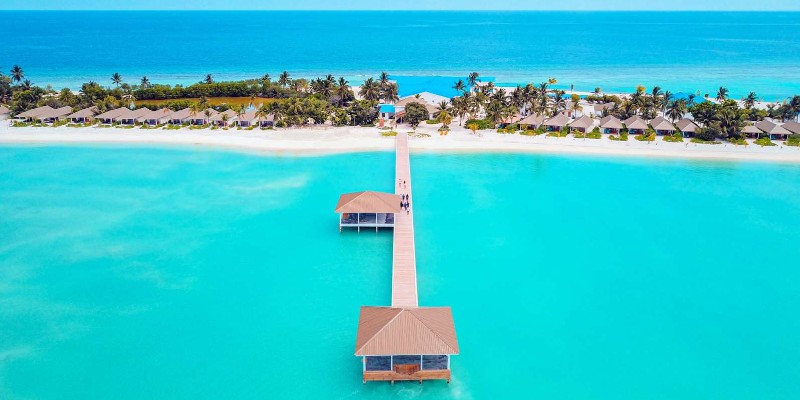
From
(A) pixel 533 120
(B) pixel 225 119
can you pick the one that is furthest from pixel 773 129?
(B) pixel 225 119

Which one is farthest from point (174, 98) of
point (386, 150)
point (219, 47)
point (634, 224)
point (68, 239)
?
point (219, 47)

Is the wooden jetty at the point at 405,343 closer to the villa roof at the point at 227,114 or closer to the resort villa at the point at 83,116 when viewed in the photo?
the villa roof at the point at 227,114

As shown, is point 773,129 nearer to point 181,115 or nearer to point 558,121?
point 558,121

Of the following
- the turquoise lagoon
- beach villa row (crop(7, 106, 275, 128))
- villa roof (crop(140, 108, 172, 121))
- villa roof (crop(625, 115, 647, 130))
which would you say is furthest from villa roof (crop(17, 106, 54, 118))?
villa roof (crop(625, 115, 647, 130))

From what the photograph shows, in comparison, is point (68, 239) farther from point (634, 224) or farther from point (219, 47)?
point (219, 47)

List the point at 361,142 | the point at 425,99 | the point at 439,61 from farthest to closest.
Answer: the point at 439,61 < the point at 425,99 < the point at 361,142

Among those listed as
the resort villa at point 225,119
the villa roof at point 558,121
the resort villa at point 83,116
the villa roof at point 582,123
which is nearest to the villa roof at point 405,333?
the villa roof at point 558,121
